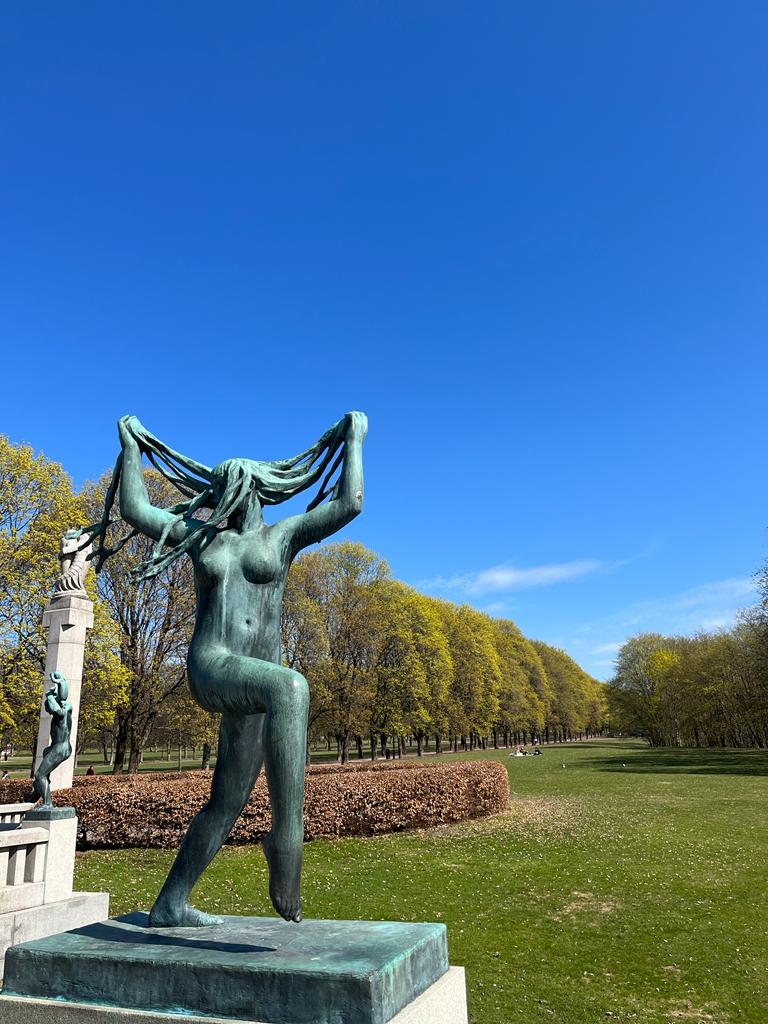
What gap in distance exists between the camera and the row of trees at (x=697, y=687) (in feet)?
164

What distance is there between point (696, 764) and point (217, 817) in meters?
42.5

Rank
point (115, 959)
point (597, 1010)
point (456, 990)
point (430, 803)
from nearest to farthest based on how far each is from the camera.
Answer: point (115, 959) → point (456, 990) → point (597, 1010) → point (430, 803)

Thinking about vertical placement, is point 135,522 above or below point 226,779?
above

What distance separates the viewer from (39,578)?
23.7 meters

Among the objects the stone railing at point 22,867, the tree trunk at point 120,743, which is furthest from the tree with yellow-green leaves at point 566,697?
the stone railing at point 22,867

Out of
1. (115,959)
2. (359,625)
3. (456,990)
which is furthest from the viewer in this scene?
(359,625)

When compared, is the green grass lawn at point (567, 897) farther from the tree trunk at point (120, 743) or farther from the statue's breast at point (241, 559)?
the tree trunk at point (120, 743)

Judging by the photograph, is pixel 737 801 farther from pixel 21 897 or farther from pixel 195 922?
pixel 195 922

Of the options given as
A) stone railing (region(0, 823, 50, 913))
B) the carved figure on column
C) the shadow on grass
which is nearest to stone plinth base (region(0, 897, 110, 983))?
stone railing (region(0, 823, 50, 913))

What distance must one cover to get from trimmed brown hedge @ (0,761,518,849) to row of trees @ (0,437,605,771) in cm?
500

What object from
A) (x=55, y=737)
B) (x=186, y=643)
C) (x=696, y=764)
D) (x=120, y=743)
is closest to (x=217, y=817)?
(x=55, y=737)

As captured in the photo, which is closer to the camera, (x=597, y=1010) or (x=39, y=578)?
(x=597, y=1010)

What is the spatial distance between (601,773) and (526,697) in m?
38.6

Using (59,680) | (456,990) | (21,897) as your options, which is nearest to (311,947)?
(456,990)
